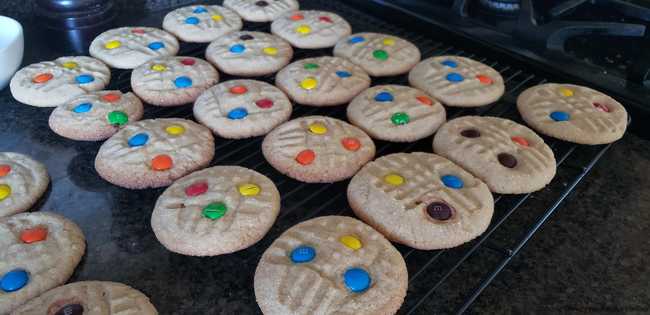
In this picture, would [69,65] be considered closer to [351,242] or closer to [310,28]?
[310,28]

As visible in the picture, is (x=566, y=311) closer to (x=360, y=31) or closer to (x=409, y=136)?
(x=409, y=136)

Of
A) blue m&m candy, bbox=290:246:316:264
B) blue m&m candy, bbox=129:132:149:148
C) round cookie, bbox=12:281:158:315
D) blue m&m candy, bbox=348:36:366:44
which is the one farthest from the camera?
blue m&m candy, bbox=348:36:366:44

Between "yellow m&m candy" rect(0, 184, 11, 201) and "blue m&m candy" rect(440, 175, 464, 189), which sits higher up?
"blue m&m candy" rect(440, 175, 464, 189)

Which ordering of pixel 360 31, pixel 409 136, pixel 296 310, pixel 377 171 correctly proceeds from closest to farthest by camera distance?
pixel 296 310 < pixel 377 171 < pixel 409 136 < pixel 360 31

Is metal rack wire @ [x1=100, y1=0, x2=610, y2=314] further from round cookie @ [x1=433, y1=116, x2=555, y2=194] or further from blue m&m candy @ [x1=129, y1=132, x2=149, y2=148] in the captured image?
blue m&m candy @ [x1=129, y1=132, x2=149, y2=148]

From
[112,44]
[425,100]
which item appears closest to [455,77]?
[425,100]

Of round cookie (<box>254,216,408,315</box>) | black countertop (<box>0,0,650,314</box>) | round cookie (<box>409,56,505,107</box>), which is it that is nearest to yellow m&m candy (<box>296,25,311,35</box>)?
round cookie (<box>409,56,505,107</box>)

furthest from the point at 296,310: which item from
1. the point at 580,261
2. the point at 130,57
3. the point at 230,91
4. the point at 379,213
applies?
the point at 130,57
